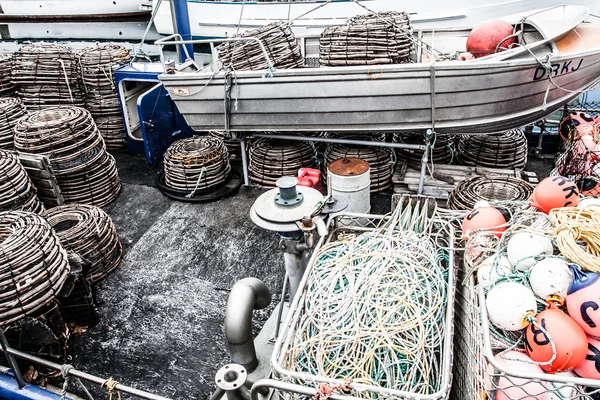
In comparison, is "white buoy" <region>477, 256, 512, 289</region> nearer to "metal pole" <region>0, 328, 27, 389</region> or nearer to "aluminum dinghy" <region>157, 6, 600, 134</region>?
"aluminum dinghy" <region>157, 6, 600, 134</region>

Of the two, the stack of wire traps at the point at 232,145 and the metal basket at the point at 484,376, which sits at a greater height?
the metal basket at the point at 484,376

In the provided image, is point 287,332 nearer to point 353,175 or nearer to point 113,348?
point 113,348

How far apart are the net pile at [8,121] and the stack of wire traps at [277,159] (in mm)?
3358

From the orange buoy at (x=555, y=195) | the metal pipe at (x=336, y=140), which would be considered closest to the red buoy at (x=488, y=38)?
the metal pipe at (x=336, y=140)

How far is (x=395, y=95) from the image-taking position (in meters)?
5.18

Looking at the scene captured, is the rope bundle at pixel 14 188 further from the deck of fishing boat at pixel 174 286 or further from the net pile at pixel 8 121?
the net pile at pixel 8 121

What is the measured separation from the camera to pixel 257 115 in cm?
578

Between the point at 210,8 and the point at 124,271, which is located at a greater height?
the point at 210,8

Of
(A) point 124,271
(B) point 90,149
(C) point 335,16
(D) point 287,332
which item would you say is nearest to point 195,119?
(B) point 90,149

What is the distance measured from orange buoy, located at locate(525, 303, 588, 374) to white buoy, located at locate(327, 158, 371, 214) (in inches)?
112

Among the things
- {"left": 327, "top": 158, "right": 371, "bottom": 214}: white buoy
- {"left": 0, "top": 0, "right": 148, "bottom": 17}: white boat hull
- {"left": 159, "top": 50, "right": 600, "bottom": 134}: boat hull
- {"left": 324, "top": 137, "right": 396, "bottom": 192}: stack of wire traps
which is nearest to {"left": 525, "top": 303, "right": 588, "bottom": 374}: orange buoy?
{"left": 327, "top": 158, "right": 371, "bottom": 214}: white buoy

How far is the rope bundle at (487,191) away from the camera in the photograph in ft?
15.0

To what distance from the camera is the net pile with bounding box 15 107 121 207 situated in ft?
18.3

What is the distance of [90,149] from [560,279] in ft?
17.9
